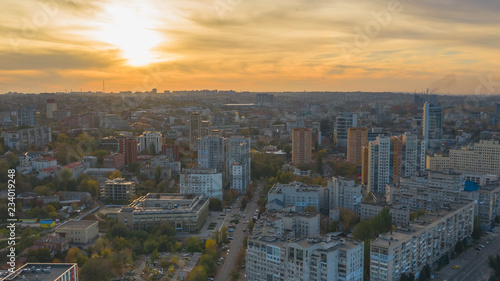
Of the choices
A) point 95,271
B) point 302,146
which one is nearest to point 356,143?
point 302,146

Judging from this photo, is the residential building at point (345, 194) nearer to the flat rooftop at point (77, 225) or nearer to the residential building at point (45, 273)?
the flat rooftop at point (77, 225)

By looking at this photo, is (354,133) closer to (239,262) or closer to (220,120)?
(239,262)

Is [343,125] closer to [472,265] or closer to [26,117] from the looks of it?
[472,265]

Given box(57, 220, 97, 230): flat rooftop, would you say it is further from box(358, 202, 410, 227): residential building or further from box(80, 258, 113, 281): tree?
box(358, 202, 410, 227): residential building

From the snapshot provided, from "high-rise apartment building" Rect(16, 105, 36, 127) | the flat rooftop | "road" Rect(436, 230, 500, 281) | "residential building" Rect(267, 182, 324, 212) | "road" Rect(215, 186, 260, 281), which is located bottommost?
"road" Rect(436, 230, 500, 281)

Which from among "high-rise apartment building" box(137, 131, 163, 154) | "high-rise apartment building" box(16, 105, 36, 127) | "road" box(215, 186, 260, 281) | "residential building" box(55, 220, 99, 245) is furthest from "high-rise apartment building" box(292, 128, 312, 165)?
"high-rise apartment building" box(16, 105, 36, 127)

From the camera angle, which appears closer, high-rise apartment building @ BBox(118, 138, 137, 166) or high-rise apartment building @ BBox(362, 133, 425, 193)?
high-rise apartment building @ BBox(362, 133, 425, 193)

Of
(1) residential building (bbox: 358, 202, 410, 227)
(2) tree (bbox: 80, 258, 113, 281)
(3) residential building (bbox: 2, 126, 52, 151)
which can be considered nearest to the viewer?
(2) tree (bbox: 80, 258, 113, 281)
